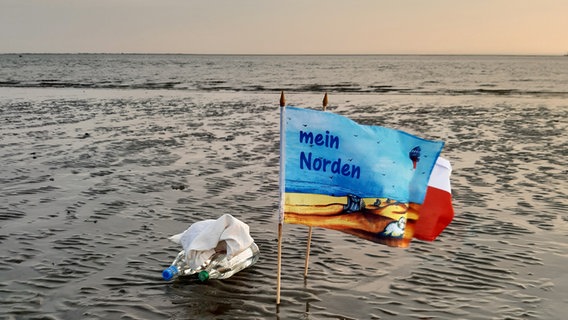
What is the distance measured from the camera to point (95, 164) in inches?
590

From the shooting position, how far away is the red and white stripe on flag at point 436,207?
246 inches

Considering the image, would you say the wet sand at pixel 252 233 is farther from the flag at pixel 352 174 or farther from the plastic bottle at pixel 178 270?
the flag at pixel 352 174

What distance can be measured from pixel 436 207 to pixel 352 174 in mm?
1191

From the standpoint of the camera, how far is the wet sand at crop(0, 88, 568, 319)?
6.62 m

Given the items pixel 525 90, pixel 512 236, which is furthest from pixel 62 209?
pixel 525 90

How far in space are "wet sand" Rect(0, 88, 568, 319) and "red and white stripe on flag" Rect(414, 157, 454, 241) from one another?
3.60 feet

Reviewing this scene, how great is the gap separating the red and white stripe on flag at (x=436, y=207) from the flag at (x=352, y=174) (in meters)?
0.17

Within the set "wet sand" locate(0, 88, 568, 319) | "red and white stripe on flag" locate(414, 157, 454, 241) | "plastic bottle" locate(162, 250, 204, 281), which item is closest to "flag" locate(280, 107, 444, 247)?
"red and white stripe on flag" locate(414, 157, 454, 241)

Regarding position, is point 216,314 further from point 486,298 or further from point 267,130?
point 267,130

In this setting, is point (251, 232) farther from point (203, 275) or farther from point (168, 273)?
point (168, 273)

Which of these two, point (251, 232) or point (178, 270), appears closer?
point (178, 270)

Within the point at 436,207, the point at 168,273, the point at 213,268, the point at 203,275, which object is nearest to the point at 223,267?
the point at 213,268

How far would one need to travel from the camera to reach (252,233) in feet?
30.7

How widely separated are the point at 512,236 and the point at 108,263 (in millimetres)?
6984
